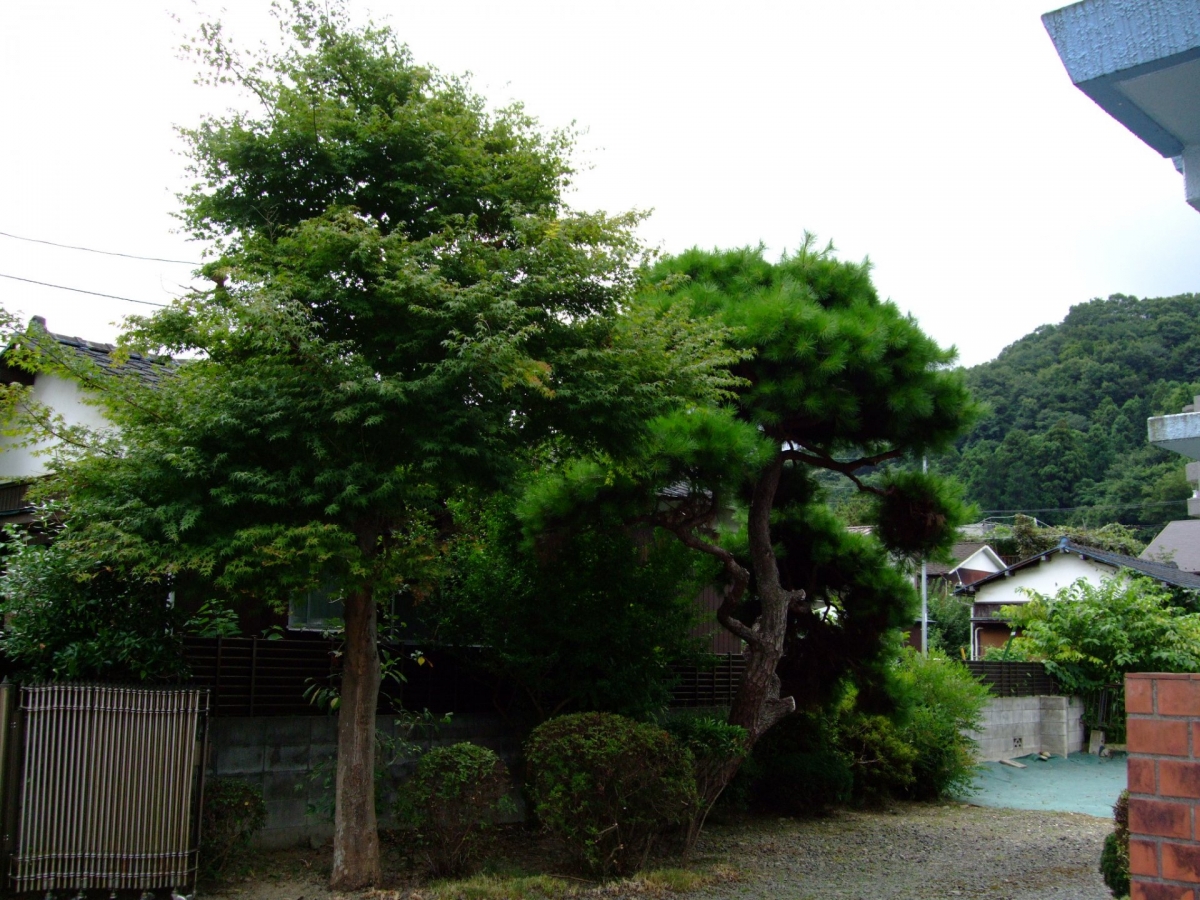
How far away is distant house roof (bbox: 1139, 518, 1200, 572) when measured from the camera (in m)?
32.3

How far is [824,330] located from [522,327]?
10.6ft

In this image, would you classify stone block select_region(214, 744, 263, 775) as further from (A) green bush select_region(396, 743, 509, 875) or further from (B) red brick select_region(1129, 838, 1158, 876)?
(B) red brick select_region(1129, 838, 1158, 876)

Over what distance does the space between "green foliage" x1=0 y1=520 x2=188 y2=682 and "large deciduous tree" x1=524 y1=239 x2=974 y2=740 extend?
3260 millimetres

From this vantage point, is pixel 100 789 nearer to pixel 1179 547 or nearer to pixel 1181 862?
pixel 1181 862

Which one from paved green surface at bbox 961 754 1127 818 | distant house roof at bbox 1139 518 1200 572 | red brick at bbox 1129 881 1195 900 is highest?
distant house roof at bbox 1139 518 1200 572

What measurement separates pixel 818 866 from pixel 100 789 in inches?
216

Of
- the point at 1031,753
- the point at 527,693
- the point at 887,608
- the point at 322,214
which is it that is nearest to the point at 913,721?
the point at 887,608

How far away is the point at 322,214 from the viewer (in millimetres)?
6781

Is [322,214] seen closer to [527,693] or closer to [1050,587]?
[527,693]

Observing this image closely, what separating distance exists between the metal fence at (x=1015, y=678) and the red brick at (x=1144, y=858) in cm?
1470

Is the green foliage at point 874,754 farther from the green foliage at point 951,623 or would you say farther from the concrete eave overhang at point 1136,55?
the green foliage at point 951,623

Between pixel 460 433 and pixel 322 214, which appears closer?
pixel 460 433

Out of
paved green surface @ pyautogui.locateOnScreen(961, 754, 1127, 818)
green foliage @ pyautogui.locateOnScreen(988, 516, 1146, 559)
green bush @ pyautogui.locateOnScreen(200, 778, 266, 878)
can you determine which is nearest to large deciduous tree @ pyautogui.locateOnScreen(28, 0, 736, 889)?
green bush @ pyautogui.locateOnScreen(200, 778, 266, 878)

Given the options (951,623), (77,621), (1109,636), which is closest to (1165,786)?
(77,621)
